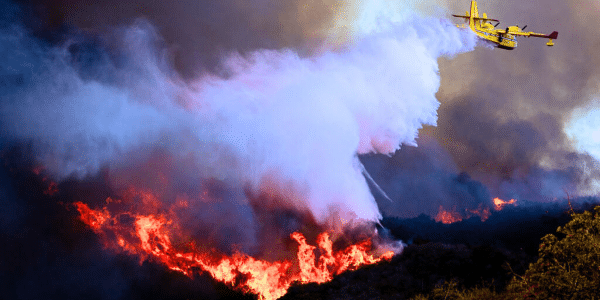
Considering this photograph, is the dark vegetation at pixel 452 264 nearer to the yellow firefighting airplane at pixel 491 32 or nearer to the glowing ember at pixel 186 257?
the glowing ember at pixel 186 257

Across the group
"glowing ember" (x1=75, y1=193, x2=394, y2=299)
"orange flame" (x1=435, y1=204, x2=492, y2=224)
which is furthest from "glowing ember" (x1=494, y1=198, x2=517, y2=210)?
"glowing ember" (x1=75, y1=193, x2=394, y2=299)

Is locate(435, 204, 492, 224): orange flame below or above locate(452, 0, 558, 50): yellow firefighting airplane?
below

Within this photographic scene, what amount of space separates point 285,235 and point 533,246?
29977 mm

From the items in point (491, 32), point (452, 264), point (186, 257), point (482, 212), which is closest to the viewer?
point (186, 257)

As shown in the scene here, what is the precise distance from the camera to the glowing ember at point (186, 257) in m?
33.2

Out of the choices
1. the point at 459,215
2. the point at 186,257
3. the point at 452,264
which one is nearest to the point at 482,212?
the point at 459,215

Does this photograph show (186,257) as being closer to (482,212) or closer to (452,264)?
(452,264)

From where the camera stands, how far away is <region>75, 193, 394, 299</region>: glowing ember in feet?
109

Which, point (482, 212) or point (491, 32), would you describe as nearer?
point (491, 32)

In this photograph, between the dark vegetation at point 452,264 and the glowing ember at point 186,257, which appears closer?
the dark vegetation at point 452,264

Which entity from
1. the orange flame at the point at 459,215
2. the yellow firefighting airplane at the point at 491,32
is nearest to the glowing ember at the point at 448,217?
the orange flame at the point at 459,215

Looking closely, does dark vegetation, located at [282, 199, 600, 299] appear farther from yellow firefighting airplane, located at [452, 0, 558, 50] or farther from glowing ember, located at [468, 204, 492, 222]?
yellow firefighting airplane, located at [452, 0, 558, 50]

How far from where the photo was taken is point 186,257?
34.1 metres

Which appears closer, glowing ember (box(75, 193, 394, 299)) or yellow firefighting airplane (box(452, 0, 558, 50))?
glowing ember (box(75, 193, 394, 299))
